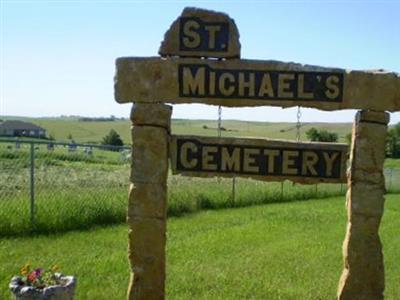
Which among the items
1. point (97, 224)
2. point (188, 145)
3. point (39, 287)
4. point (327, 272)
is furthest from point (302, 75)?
point (97, 224)

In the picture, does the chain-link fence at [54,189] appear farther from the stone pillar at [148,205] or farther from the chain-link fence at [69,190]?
the stone pillar at [148,205]

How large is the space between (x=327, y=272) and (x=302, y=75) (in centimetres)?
400

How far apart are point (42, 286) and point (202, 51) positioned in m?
2.93

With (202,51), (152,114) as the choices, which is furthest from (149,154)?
(202,51)

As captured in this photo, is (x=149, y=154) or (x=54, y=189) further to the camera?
(x=54, y=189)

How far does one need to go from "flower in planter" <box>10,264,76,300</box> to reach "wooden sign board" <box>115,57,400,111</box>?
2.04 m

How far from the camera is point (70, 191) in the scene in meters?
13.3

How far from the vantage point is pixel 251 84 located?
640cm

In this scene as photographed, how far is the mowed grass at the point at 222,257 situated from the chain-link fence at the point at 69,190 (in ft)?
1.93

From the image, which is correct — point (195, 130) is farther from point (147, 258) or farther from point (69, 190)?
point (147, 258)

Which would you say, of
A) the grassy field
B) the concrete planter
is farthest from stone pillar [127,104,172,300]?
the grassy field

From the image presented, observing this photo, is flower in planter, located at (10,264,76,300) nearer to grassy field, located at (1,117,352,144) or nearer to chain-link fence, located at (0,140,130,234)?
chain-link fence, located at (0,140,130,234)

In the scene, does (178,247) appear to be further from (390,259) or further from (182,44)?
(182,44)

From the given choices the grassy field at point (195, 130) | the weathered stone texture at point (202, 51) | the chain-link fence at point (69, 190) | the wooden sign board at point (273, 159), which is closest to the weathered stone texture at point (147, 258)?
the wooden sign board at point (273, 159)
